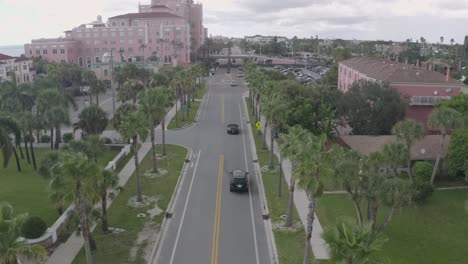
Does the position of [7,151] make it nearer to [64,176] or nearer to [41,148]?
[41,148]

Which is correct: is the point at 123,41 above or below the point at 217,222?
above

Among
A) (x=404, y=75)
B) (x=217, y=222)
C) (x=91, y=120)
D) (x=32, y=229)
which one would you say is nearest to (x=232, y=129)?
(x=91, y=120)

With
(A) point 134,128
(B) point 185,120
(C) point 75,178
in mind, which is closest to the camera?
(C) point 75,178

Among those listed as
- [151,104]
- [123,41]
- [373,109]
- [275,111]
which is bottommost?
[373,109]

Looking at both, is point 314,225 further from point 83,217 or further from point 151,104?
point 151,104

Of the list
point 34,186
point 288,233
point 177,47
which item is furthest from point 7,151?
point 177,47

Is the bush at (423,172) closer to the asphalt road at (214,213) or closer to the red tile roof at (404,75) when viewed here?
the asphalt road at (214,213)
